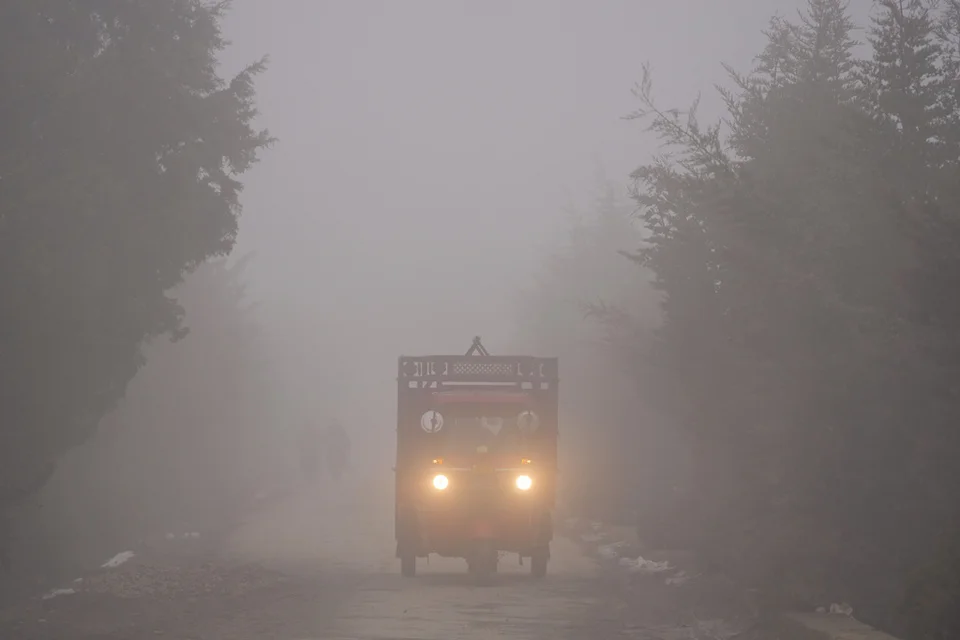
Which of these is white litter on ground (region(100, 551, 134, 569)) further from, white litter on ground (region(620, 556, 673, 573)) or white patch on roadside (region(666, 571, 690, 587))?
white patch on roadside (region(666, 571, 690, 587))

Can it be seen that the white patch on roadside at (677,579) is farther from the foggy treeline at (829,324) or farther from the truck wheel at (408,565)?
the truck wheel at (408,565)

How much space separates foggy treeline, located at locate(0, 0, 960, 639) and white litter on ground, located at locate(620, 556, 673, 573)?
3.79 feet

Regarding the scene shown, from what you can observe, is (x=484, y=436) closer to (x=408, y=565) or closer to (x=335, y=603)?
(x=408, y=565)

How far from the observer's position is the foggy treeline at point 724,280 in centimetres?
1345

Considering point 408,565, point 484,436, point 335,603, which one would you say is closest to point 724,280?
point 484,436

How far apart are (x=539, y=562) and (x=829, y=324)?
8.03m

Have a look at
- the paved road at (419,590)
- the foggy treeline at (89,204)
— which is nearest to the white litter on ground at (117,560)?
the foggy treeline at (89,204)

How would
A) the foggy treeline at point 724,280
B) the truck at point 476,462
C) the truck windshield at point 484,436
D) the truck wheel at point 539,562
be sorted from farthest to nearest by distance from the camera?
the truck windshield at point 484,436 < the truck wheel at point 539,562 < the truck at point 476,462 < the foggy treeline at point 724,280

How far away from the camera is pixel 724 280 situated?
20.3 meters

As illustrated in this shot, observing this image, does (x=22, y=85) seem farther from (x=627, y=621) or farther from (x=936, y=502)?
(x=936, y=502)

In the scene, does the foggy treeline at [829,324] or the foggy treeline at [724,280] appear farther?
the foggy treeline at [724,280]

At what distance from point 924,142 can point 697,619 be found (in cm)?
751

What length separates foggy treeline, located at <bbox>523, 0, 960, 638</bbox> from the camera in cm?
1251

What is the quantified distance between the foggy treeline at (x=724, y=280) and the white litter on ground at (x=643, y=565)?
45.5 inches
